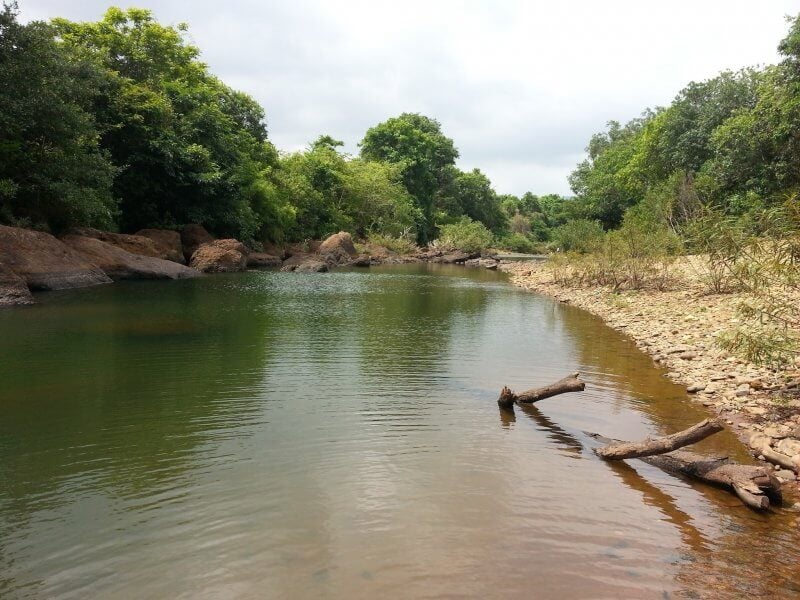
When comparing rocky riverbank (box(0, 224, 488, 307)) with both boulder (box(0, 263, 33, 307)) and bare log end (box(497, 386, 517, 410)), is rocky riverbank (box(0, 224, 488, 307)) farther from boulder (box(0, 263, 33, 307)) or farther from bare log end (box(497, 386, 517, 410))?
bare log end (box(497, 386, 517, 410))

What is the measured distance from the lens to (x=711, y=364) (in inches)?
418

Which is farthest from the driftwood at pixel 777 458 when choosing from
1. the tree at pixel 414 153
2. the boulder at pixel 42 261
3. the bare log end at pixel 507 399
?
the tree at pixel 414 153

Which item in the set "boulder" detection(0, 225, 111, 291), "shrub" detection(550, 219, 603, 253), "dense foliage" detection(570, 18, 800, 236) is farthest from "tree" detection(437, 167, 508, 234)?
"boulder" detection(0, 225, 111, 291)

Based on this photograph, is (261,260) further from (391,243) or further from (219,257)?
(391,243)

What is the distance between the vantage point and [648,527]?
5086 millimetres

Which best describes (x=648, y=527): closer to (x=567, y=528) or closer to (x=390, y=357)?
(x=567, y=528)

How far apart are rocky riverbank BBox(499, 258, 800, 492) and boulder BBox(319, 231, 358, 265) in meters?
23.3

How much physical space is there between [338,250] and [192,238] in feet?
38.5

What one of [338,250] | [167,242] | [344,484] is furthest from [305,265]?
[344,484]

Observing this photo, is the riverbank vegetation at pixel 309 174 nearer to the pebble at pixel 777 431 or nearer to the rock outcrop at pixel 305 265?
the pebble at pixel 777 431

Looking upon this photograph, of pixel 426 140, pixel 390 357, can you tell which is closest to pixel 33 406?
pixel 390 357

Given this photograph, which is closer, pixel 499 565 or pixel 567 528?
pixel 499 565

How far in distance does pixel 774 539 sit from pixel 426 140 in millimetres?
64539

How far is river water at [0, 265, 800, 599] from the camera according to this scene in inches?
168
